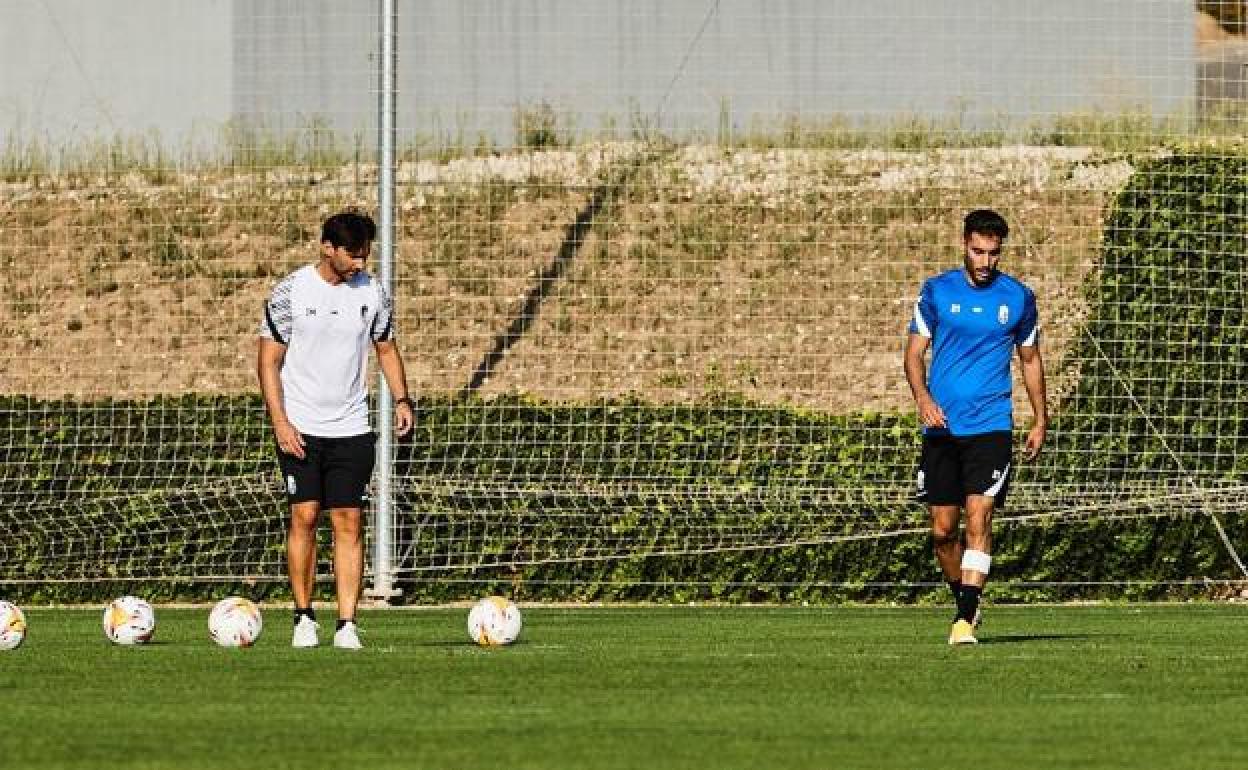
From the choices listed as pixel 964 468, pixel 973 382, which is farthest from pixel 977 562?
pixel 973 382

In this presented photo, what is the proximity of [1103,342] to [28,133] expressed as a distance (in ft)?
32.2

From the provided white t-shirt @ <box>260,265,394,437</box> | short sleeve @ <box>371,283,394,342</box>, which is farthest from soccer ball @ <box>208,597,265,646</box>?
short sleeve @ <box>371,283,394,342</box>

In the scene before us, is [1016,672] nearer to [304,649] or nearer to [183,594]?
[304,649]

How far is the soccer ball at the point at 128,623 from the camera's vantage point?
1130cm

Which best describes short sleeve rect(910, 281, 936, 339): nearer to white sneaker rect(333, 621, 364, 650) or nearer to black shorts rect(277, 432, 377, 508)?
black shorts rect(277, 432, 377, 508)

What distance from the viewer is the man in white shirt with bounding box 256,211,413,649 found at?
36.9 feet

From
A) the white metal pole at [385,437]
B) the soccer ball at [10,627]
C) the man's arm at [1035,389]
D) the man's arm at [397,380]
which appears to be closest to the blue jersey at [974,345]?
the man's arm at [1035,389]

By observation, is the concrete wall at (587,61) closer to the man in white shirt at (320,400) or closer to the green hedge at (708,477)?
the green hedge at (708,477)

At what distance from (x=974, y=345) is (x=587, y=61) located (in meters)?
9.04

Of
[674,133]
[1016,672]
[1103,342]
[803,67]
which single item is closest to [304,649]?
[1016,672]

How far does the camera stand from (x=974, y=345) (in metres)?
11.8

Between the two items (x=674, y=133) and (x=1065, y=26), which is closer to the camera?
(x=1065, y=26)

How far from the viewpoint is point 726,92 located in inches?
825

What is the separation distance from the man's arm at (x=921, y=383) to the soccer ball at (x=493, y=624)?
7.01 feet
